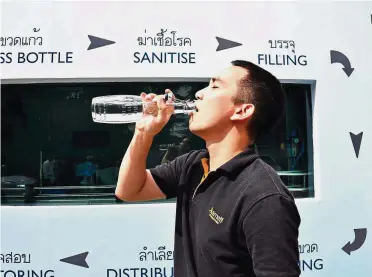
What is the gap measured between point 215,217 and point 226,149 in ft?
0.74

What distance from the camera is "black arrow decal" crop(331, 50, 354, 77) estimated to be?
8.96ft

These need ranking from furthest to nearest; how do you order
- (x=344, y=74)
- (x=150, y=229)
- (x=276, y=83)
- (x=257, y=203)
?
(x=344, y=74)
(x=150, y=229)
(x=276, y=83)
(x=257, y=203)

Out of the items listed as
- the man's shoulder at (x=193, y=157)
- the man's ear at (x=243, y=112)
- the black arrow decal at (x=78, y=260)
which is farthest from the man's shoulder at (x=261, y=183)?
the black arrow decal at (x=78, y=260)

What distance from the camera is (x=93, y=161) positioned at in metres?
2.72

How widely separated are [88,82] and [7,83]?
54cm

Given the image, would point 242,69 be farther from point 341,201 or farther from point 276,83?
point 341,201

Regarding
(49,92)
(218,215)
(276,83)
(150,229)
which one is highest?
(49,92)

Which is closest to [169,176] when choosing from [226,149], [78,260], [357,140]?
[226,149]

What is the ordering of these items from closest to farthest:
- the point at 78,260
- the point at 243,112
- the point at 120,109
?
the point at 243,112 < the point at 120,109 < the point at 78,260

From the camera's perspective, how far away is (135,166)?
1.24 m

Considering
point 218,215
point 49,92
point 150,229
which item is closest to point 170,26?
point 49,92

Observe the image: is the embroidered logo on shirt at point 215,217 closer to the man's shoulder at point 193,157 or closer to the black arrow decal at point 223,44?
the man's shoulder at point 193,157

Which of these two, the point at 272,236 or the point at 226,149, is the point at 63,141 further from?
the point at 272,236

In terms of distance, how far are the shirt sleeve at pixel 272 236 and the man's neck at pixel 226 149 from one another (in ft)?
0.79
